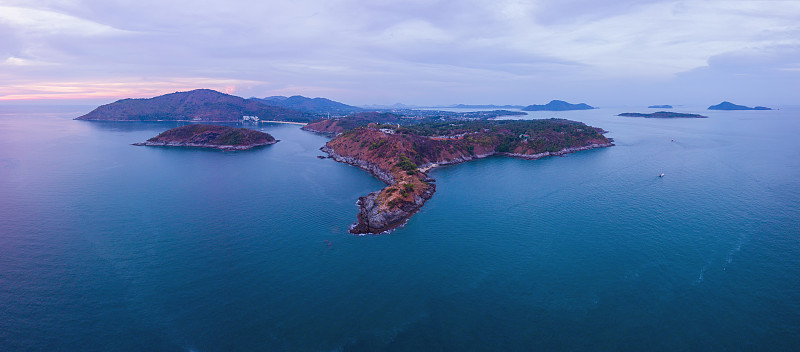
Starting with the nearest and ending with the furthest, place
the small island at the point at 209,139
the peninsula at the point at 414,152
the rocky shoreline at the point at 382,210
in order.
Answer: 1. the rocky shoreline at the point at 382,210
2. the peninsula at the point at 414,152
3. the small island at the point at 209,139

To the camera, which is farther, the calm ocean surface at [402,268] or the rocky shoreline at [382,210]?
the rocky shoreline at [382,210]

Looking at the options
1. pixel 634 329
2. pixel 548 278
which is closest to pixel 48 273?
pixel 548 278

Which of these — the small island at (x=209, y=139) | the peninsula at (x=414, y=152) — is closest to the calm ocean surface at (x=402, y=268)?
the peninsula at (x=414, y=152)

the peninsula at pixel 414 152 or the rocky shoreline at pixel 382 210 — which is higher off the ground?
the peninsula at pixel 414 152

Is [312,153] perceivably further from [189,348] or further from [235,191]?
[189,348]

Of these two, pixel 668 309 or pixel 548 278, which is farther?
pixel 548 278

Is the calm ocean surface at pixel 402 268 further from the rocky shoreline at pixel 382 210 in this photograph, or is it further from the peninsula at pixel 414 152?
the peninsula at pixel 414 152
